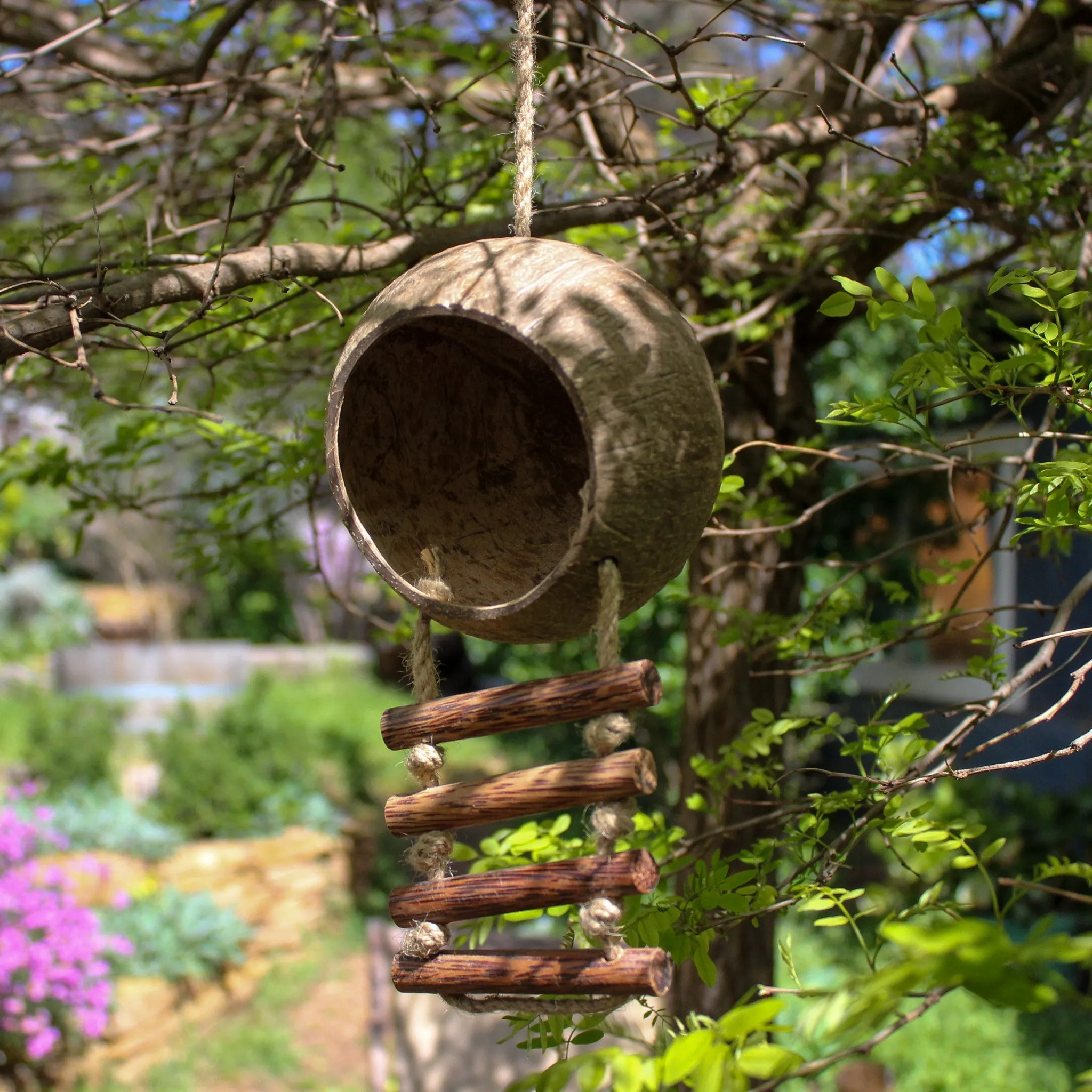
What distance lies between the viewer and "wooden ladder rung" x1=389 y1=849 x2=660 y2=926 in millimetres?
1370

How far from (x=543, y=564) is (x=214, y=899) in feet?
18.9

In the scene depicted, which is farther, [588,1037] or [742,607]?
[742,607]

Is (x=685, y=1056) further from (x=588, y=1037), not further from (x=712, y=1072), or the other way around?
(x=588, y=1037)

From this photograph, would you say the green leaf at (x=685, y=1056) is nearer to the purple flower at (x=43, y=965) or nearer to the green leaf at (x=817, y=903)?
the green leaf at (x=817, y=903)

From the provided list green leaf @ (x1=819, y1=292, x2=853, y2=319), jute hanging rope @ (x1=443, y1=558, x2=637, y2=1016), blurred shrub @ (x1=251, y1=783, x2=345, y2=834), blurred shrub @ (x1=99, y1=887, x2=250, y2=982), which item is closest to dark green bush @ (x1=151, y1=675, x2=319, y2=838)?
blurred shrub @ (x1=251, y1=783, x2=345, y2=834)

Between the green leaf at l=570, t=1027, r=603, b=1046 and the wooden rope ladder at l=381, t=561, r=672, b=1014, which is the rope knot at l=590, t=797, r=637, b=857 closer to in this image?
the wooden rope ladder at l=381, t=561, r=672, b=1014

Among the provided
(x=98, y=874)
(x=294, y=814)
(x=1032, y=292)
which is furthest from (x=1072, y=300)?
(x=294, y=814)

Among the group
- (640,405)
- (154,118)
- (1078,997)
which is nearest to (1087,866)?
(1078,997)

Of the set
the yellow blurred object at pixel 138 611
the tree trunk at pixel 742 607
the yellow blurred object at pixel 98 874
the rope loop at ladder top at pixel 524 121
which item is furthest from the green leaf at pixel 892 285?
the yellow blurred object at pixel 138 611

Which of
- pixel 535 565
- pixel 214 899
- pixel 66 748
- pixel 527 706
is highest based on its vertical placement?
pixel 535 565

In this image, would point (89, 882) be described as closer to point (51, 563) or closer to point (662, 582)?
point (662, 582)

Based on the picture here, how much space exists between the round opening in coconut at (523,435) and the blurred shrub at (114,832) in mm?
5500

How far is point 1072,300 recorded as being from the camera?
1522 mm

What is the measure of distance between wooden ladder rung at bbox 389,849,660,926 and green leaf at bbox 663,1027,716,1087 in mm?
264
